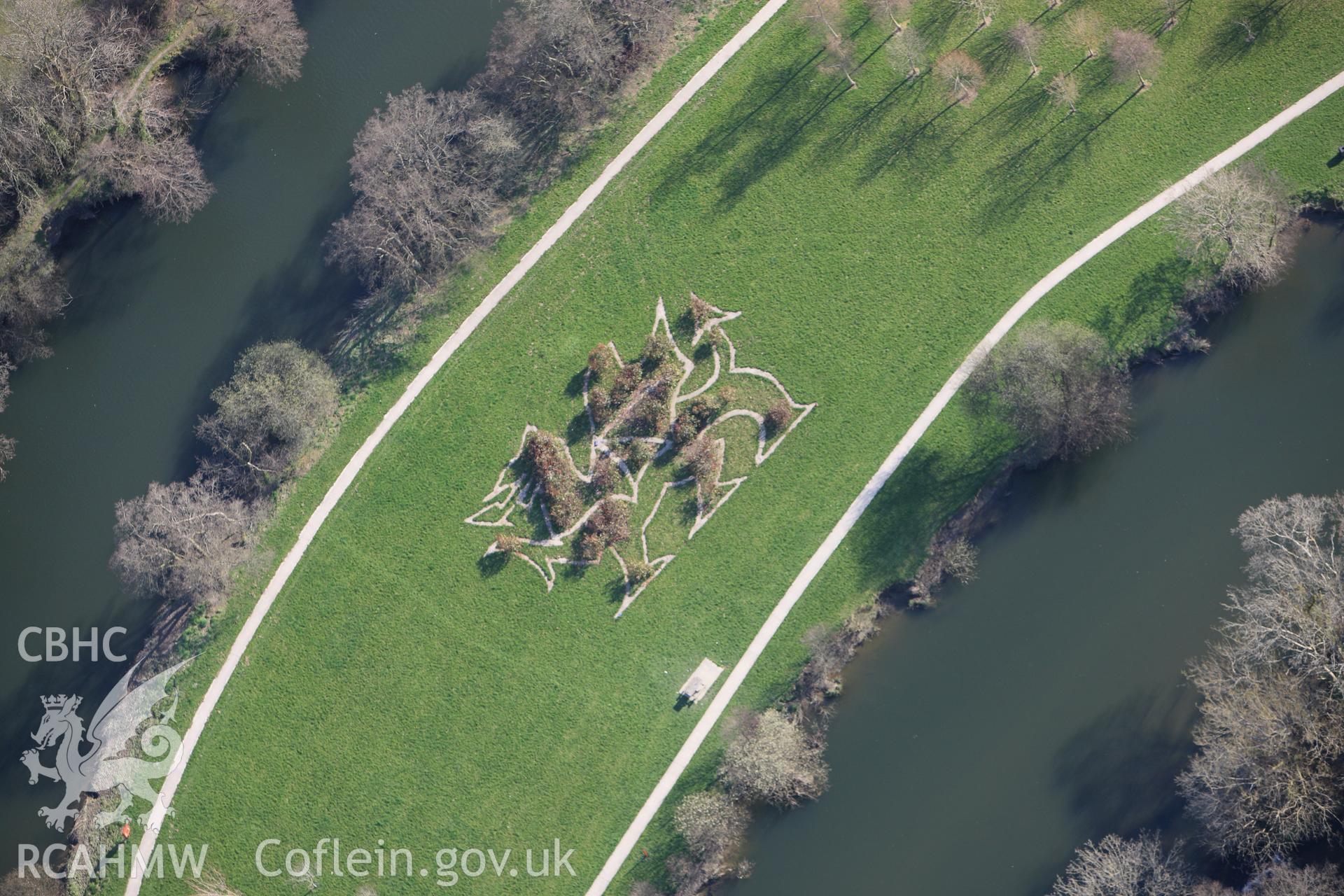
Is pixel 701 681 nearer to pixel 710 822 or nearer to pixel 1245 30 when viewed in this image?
pixel 710 822

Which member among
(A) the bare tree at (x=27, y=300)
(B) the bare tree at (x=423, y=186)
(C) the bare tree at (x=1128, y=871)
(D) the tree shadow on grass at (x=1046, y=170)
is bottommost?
(C) the bare tree at (x=1128, y=871)

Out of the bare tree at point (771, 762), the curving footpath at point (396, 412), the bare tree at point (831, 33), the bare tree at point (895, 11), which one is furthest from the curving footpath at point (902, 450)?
the curving footpath at point (396, 412)

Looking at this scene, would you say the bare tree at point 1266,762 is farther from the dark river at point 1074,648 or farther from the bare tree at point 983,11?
the bare tree at point 983,11

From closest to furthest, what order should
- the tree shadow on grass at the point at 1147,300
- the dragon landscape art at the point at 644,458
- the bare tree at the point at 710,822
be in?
the bare tree at the point at 710,822
the tree shadow on grass at the point at 1147,300
the dragon landscape art at the point at 644,458

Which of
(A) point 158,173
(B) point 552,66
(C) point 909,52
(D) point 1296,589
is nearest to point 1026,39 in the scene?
(C) point 909,52

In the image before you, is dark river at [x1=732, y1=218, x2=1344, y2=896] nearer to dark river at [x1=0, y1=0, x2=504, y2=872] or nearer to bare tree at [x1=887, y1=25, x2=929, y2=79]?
bare tree at [x1=887, y1=25, x2=929, y2=79]

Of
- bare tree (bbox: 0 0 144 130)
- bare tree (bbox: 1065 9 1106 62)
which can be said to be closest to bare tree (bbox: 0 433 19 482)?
bare tree (bbox: 0 0 144 130)

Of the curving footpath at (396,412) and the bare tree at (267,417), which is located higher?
the bare tree at (267,417)
